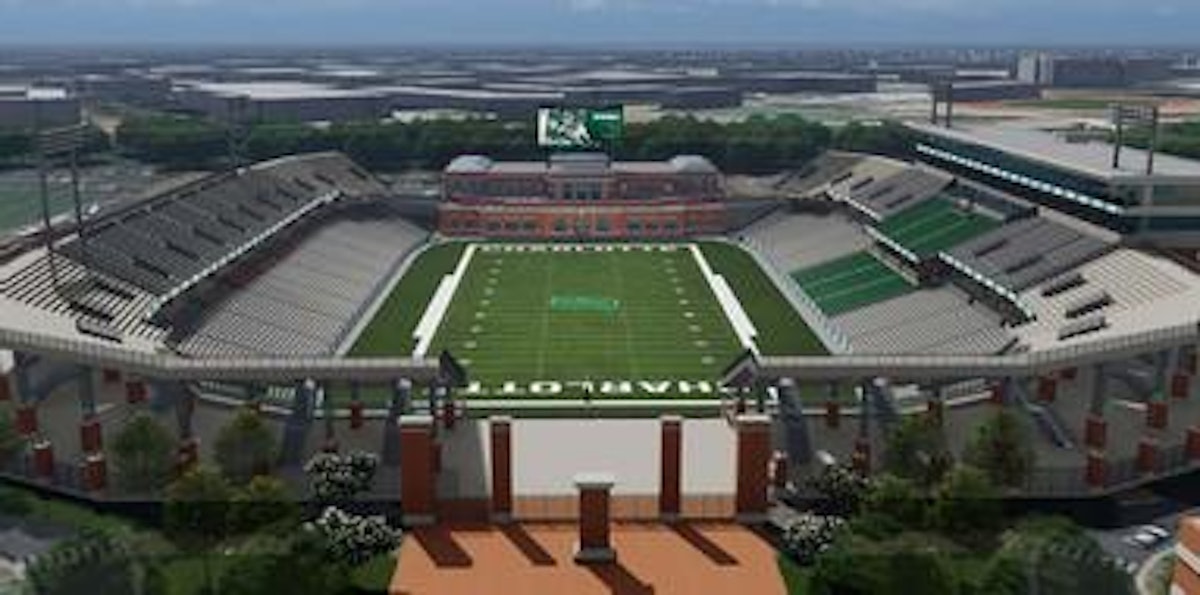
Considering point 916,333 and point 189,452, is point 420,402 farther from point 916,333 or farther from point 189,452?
point 916,333

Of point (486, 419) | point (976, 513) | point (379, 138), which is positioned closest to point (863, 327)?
point (486, 419)

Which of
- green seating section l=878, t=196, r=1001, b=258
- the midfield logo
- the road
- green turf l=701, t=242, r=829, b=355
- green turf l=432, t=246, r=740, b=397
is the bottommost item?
the midfield logo

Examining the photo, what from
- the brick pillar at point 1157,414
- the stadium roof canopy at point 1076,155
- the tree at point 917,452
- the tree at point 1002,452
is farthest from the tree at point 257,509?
the stadium roof canopy at point 1076,155

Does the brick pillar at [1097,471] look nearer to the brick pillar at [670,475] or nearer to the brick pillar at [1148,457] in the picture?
the brick pillar at [1148,457]

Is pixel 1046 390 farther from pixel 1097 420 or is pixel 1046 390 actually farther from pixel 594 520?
pixel 594 520

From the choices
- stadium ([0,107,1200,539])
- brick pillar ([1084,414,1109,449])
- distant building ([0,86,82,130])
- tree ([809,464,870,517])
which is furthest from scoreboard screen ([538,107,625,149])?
distant building ([0,86,82,130])

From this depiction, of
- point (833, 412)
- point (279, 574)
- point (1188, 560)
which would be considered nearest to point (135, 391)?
point (279, 574)

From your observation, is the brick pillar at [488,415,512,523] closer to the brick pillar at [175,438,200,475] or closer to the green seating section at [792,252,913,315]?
the brick pillar at [175,438,200,475]
